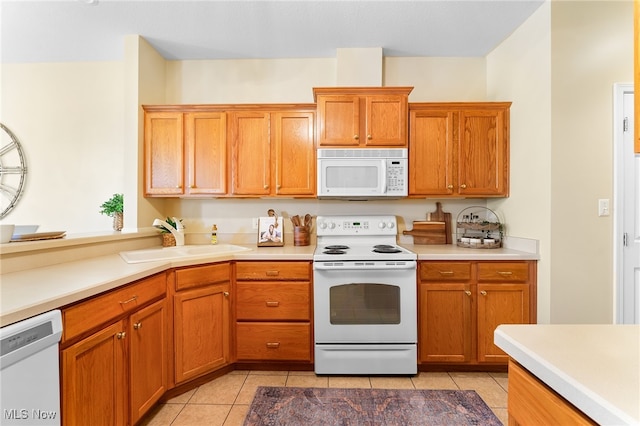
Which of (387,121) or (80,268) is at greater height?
(387,121)

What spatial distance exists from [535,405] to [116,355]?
1708 millimetres

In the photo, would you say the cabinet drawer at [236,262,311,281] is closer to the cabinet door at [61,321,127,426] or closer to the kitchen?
the kitchen

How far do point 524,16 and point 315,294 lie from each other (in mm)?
2742

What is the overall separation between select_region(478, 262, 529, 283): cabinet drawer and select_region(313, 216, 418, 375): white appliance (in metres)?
0.55

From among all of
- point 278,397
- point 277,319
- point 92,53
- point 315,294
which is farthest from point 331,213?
point 92,53

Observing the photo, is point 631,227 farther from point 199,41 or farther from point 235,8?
point 199,41

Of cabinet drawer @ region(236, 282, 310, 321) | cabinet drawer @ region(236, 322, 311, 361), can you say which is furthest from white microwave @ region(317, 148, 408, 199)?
cabinet drawer @ region(236, 322, 311, 361)

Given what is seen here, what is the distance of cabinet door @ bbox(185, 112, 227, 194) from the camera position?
2730 mm

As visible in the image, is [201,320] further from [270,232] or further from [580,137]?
[580,137]

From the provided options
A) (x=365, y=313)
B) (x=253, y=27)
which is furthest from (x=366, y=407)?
(x=253, y=27)

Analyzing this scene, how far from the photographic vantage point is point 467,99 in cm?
303

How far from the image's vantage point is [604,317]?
7.19ft

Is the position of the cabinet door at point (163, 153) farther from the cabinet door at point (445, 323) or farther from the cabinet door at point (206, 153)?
the cabinet door at point (445, 323)

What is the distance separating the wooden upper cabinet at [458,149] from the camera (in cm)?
267
